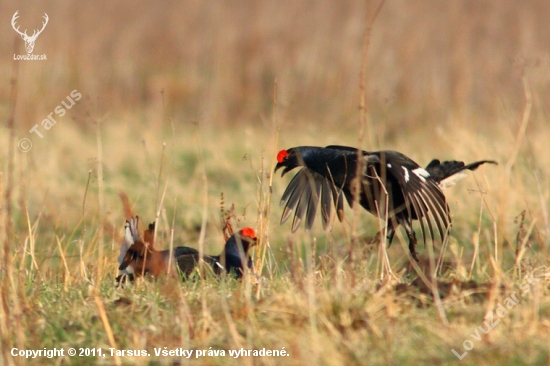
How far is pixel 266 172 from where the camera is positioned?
12.0 feet

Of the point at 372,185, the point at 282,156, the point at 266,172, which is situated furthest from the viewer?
the point at 282,156

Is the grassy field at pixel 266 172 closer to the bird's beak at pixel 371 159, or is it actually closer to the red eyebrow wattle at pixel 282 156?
the red eyebrow wattle at pixel 282 156

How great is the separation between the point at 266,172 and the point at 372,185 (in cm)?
81

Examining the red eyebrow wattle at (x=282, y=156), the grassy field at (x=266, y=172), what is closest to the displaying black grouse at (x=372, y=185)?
the red eyebrow wattle at (x=282, y=156)

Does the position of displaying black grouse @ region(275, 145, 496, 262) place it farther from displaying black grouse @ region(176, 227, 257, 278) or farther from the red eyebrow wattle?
displaying black grouse @ region(176, 227, 257, 278)

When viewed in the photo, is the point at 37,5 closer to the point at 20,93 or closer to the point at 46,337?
the point at 20,93

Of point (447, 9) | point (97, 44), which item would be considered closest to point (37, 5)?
point (97, 44)

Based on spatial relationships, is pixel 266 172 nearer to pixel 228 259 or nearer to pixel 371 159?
pixel 228 259

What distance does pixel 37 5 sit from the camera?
12.0 meters

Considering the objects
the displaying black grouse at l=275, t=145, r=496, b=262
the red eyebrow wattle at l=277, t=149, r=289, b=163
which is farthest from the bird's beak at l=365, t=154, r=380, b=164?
the red eyebrow wattle at l=277, t=149, r=289, b=163

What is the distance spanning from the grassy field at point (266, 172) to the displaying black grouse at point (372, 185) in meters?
0.18

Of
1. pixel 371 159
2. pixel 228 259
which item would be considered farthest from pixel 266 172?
pixel 371 159

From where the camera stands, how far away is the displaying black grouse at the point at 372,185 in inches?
154

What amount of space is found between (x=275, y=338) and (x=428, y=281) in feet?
2.13
